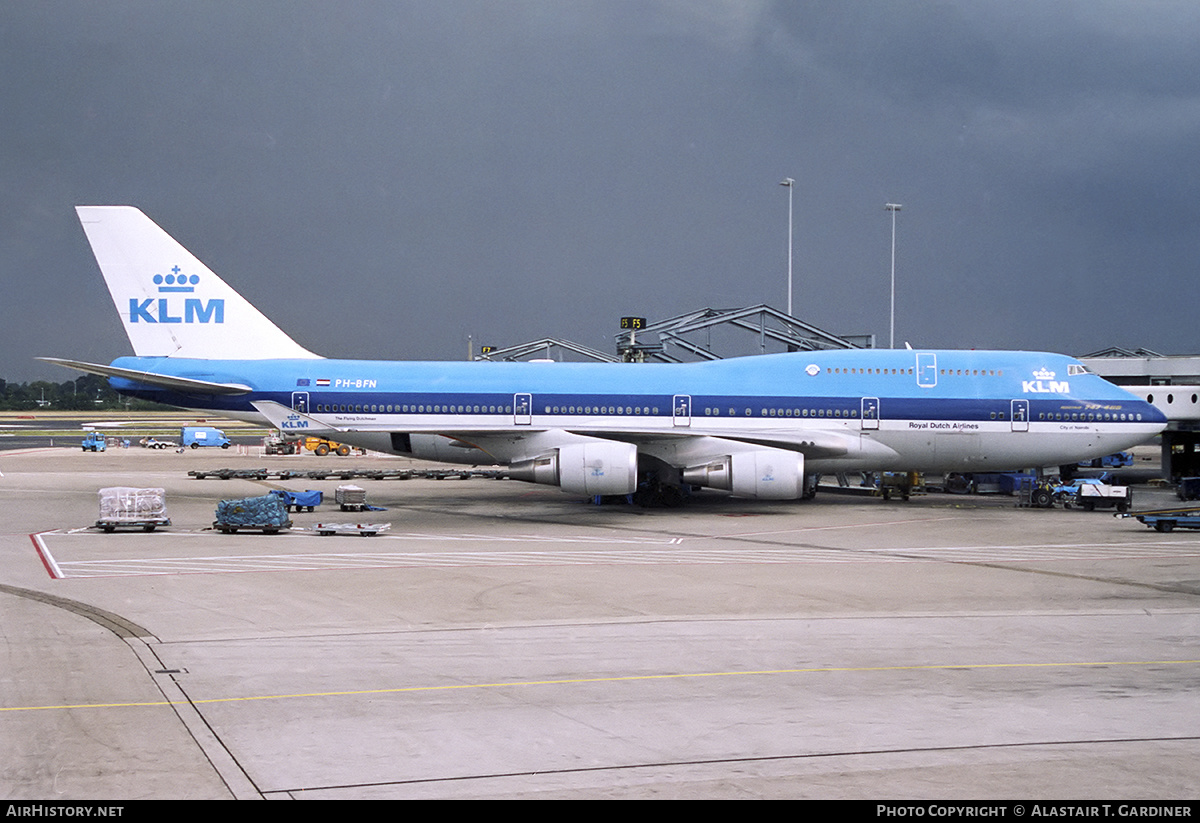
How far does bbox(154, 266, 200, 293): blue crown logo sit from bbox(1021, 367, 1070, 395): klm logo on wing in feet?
84.3

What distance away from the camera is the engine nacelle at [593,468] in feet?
97.0

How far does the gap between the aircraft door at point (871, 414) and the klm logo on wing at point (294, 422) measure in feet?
54.1

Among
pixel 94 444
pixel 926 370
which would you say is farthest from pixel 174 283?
pixel 94 444

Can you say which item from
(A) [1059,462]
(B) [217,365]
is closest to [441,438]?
(B) [217,365]

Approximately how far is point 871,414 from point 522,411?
10331 millimetres

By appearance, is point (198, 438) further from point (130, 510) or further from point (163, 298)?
point (130, 510)

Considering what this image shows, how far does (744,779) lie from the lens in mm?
8289

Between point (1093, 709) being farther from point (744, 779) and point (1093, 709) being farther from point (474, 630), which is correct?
point (474, 630)

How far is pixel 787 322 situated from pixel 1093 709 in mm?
48756

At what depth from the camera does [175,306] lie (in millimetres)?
33781

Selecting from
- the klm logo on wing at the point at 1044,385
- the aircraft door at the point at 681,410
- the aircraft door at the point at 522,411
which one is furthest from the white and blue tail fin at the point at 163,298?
the klm logo on wing at the point at 1044,385

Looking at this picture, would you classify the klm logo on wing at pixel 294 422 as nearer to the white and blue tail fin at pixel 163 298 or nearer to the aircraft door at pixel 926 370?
the white and blue tail fin at pixel 163 298

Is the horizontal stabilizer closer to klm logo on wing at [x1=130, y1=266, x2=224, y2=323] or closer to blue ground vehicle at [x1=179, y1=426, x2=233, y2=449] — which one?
klm logo on wing at [x1=130, y1=266, x2=224, y2=323]

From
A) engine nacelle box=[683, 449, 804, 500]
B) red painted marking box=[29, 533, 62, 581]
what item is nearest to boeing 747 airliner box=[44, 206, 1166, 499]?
engine nacelle box=[683, 449, 804, 500]
